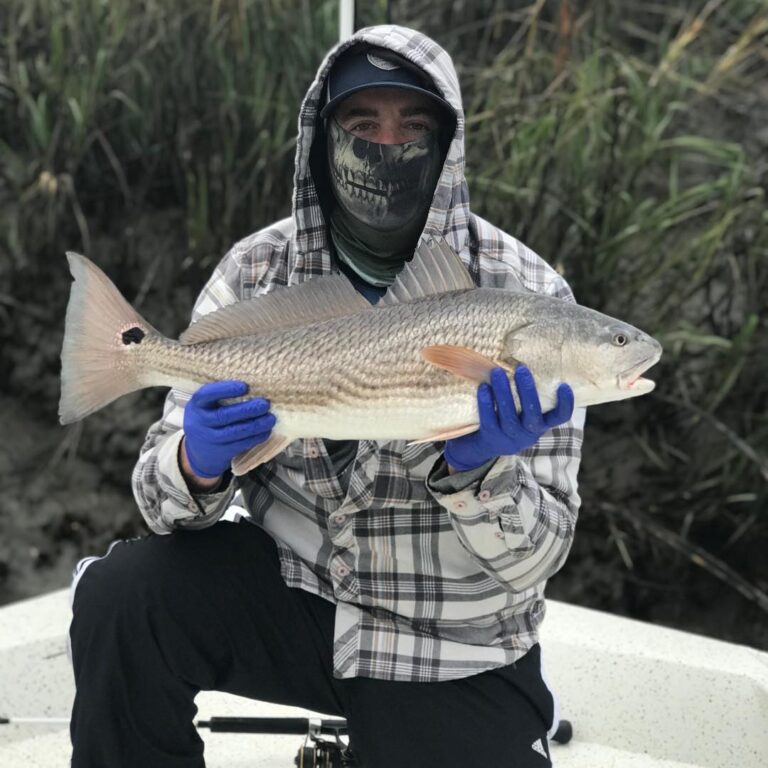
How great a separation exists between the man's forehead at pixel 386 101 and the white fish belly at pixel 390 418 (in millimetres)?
804

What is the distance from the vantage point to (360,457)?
2.22 meters

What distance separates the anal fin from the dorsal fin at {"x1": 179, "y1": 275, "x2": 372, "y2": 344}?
0.21 metres

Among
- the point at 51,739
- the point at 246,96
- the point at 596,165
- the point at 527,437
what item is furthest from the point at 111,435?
the point at 527,437

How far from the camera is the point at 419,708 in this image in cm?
222

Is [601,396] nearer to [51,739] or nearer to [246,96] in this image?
[51,739]

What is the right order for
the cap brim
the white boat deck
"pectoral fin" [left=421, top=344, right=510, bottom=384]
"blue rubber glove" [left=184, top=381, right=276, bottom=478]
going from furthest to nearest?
the white boat deck, the cap brim, "blue rubber glove" [left=184, top=381, right=276, bottom=478], "pectoral fin" [left=421, top=344, right=510, bottom=384]

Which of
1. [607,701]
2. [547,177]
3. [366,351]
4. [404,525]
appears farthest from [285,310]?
[547,177]

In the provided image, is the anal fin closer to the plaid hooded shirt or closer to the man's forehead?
the plaid hooded shirt

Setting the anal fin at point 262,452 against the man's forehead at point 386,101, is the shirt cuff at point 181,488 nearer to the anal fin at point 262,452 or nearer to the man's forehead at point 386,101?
the anal fin at point 262,452

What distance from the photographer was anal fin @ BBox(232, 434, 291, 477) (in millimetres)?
1994

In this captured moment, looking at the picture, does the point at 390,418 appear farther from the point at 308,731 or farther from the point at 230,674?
the point at 308,731

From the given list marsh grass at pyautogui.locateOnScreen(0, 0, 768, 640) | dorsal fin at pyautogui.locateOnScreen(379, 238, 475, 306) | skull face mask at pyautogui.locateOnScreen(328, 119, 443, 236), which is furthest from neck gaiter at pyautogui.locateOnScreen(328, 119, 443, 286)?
marsh grass at pyautogui.locateOnScreen(0, 0, 768, 640)

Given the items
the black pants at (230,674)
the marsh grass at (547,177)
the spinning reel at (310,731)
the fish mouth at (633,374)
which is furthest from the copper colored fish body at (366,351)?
the marsh grass at (547,177)

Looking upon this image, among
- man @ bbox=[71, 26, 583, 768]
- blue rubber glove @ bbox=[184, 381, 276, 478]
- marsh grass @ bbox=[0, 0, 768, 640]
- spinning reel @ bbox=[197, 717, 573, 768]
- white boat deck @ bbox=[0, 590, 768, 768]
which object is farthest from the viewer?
marsh grass @ bbox=[0, 0, 768, 640]
